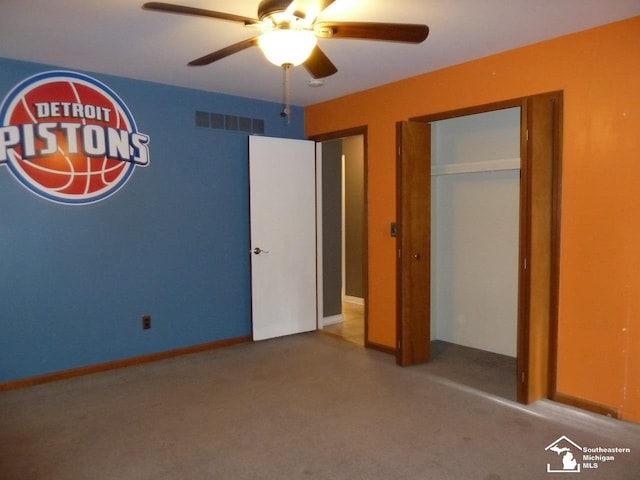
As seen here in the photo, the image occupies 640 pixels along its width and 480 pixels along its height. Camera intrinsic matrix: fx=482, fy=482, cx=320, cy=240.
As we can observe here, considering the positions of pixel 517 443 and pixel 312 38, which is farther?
pixel 517 443

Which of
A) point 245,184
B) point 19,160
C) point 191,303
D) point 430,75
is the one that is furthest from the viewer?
point 245,184

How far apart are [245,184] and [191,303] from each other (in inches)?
Answer: 51.7

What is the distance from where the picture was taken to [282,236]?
5066 millimetres

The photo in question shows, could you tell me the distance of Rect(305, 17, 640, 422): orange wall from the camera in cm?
299

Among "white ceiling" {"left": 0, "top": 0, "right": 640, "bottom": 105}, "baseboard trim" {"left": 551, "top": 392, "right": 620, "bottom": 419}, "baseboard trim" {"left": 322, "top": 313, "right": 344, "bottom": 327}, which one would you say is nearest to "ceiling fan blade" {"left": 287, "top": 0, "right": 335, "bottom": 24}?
"white ceiling" {"left": 0, "top": 0, "right": 640, "bottom": 105}

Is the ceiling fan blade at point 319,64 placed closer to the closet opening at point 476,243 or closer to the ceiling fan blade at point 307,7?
the ceiling fan blade at point 307,7

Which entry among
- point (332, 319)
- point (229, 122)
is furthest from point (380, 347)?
point (229, 122)

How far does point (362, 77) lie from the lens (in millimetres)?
4219

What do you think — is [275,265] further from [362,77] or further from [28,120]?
[28,120]

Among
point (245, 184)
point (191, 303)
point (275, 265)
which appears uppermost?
point (245, 184)

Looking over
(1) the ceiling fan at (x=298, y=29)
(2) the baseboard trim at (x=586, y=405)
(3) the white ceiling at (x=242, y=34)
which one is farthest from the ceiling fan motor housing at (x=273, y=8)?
(2) the baseboard trim at (x=586, y=405)

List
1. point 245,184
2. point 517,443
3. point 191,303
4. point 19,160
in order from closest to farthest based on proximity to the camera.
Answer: point 517,443, point 19,160, point 191,303, point 245,184

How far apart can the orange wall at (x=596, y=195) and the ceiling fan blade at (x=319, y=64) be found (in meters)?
1.55

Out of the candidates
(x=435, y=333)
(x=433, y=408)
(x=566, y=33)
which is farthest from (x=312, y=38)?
(x=435, y=333)
